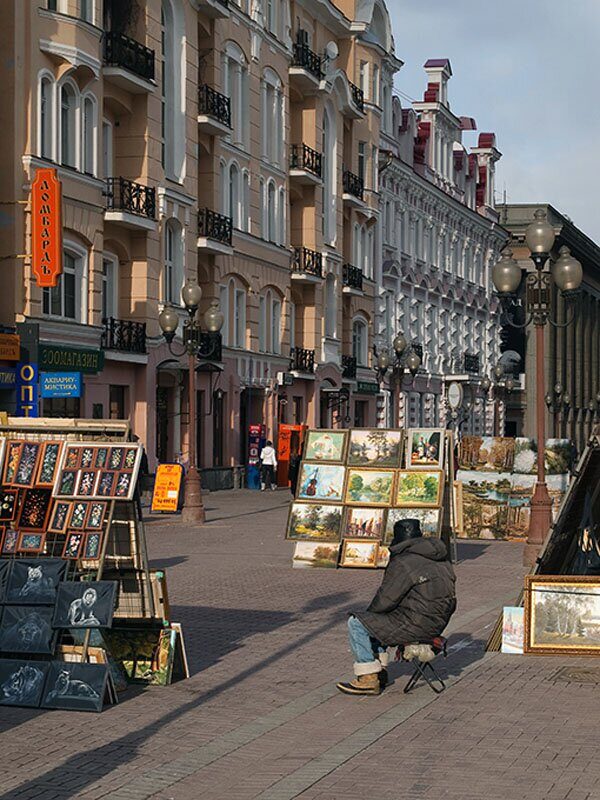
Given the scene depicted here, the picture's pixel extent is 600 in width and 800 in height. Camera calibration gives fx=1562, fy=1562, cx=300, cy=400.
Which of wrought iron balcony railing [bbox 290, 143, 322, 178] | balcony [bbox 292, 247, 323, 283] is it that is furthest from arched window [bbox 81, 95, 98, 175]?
wrought iron balcony railing [bbox 290, 143, 322, 178]

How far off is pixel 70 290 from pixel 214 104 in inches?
381

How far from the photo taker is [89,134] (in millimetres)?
35031

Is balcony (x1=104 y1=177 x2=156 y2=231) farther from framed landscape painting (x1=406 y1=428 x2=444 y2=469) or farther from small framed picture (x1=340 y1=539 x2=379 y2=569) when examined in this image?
small framed picture (x1=340 y1=539 x2=379 y2=569)

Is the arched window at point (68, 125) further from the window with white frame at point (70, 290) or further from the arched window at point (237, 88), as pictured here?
the arched window at point (237, 88)

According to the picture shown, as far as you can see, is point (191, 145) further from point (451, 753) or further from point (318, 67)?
point (451, 753)

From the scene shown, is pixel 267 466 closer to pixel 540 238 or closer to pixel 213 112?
pixel 213 112

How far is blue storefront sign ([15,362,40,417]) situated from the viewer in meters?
32.2

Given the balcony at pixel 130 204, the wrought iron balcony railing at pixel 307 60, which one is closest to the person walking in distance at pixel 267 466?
the balcony at pixel 130 204

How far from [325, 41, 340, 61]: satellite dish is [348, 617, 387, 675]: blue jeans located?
1716 inches

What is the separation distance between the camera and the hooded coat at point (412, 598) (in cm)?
1099

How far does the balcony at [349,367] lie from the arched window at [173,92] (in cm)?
1614

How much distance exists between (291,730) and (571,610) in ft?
12.0

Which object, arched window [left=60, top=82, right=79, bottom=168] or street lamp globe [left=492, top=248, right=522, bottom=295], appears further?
arched window [left=60, top=82, right=79, bottom=168]

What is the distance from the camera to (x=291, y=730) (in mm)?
10047
